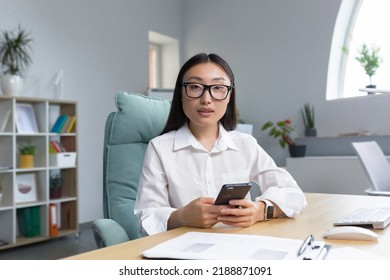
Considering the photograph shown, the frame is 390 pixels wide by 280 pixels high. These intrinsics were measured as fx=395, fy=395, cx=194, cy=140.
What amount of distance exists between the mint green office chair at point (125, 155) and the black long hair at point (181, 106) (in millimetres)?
157

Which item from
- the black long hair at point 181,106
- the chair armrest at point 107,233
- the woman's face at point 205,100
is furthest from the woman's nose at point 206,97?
the chair armrest at point 107,233

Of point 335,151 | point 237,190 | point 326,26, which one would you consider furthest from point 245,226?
point 326,26

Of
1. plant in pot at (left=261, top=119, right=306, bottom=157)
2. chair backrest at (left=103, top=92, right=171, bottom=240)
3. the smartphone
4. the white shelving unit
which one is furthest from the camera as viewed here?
Result: plant in pot at (left=261, top=119, right=306, bottom=157)

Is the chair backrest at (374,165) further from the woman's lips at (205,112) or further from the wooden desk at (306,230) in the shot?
the woman's lips at (205,112)

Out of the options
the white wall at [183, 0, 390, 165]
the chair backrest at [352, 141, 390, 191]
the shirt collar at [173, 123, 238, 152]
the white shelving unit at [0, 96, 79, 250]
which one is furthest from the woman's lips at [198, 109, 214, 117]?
the white wall at [183, 0, 390, 165]

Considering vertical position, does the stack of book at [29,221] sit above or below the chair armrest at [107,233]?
below

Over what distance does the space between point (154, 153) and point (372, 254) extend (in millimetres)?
827

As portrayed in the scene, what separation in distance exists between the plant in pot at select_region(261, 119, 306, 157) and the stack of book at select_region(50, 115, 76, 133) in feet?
7.14

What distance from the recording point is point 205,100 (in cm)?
134

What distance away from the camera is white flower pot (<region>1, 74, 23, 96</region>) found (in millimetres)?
3539

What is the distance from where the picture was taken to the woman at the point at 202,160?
1.25 meters

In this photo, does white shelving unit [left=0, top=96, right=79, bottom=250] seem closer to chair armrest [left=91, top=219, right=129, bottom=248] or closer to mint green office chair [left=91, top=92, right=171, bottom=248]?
mint green office chair [left=91, top=92, right=171, bottom=248]

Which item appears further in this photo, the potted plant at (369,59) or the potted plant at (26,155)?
the potted plant at (369,59)

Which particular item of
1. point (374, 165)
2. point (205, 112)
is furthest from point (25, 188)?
point (374, 165)
